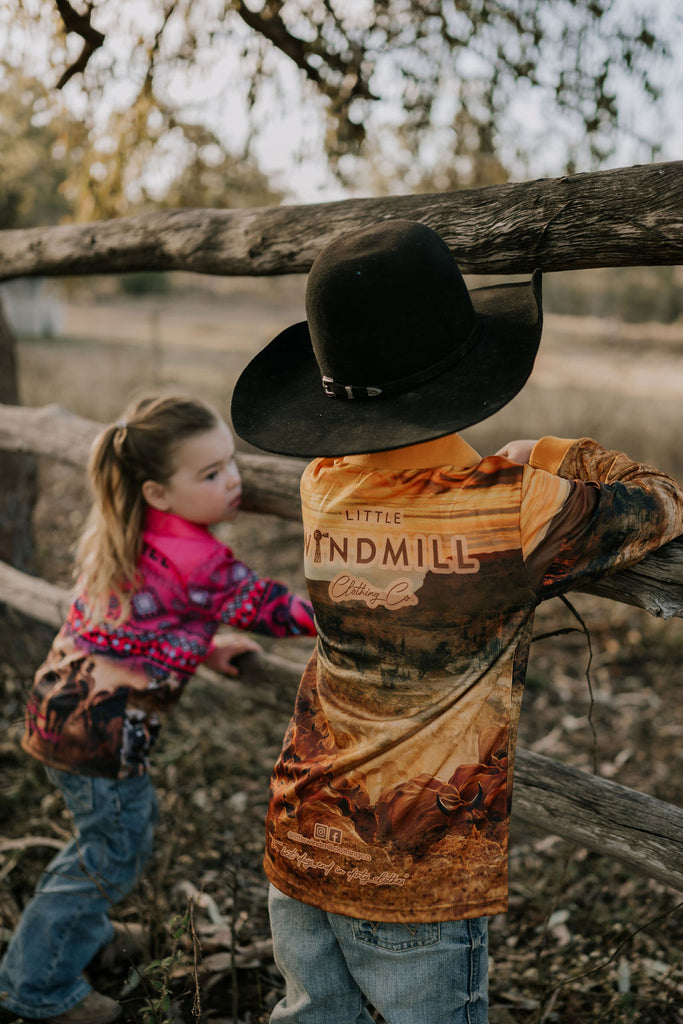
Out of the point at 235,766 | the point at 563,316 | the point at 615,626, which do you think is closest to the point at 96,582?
the point at 235,766

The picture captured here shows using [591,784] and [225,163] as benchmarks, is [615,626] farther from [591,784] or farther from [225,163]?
[225,163]

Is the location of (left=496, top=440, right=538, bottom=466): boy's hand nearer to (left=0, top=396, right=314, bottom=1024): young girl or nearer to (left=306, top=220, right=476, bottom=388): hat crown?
(left=306, top=220, right=476, bottom=388): hat crown

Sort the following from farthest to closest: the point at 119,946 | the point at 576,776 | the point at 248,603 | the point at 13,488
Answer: the point at 13,488 < the point at 119,946 < the point at 248,603 < the point at 576,776

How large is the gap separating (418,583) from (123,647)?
1.09 meters

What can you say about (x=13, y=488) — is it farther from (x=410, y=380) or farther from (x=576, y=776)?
(x=410, y=380)

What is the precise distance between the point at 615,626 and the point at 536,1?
3487mm

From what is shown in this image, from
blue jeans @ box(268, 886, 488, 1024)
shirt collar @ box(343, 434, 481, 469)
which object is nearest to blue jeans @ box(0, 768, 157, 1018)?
blue jeans @ box(268, 886, 488, 1024)

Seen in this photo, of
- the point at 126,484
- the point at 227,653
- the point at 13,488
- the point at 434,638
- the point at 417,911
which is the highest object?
the point at 434,638

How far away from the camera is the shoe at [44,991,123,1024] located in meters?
2.22

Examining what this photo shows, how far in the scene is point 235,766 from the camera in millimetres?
3598

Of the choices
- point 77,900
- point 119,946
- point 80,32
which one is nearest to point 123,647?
point 77,900

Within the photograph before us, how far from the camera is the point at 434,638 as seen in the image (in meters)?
1.42

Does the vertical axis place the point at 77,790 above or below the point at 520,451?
below

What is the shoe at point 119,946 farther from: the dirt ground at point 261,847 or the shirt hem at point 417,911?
the shirt hem at point 417,911
